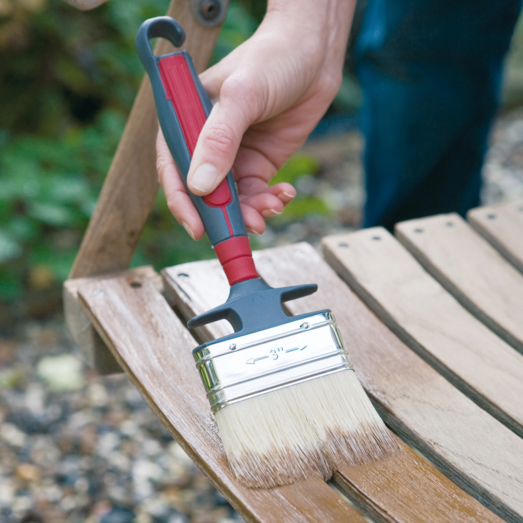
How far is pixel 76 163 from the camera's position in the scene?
1.73 meters

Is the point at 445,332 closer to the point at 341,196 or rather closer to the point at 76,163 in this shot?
the point at 76,163

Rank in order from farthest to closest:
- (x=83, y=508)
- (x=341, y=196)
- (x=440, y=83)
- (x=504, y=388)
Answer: (x=341, y=196)
(x=440, y=83)
(x=83, y=508)
(x=504, y=388)

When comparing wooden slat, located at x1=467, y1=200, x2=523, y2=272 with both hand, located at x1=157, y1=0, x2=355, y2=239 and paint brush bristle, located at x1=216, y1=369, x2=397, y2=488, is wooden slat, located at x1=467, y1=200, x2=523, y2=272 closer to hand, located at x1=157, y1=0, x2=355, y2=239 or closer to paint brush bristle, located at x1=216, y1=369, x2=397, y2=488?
hand, located at x1=157, y1=0, x2=355, y2=239

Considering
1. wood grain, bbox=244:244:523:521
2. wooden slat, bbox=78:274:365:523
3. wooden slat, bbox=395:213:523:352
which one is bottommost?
wooden slat, bbox=395:213:523:352

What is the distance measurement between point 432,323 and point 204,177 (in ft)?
1.26

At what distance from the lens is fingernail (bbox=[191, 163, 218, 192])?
78cm

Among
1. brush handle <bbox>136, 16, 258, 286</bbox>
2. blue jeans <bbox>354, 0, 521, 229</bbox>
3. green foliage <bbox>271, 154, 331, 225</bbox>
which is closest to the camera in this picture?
brush handle <bbox>136, 16, 258, 286</bbox>

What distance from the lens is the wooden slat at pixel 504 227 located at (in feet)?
3.53

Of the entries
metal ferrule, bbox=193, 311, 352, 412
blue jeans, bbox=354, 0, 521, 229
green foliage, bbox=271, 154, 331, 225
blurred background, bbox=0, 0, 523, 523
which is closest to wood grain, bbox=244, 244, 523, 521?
metal ferrule, bbox=193, 311, 352, 412

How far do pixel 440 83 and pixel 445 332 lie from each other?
86cm

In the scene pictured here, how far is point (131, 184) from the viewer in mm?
1050

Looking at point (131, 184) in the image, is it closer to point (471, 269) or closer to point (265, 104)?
point (265, 104)

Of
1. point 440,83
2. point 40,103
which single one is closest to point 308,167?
point 440,83

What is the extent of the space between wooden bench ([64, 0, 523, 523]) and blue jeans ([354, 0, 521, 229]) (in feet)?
1.52
